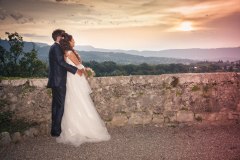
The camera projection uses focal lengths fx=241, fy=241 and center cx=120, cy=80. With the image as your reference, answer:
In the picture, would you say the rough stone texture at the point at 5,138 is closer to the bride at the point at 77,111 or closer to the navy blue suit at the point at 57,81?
the navy blue suit at the point at 57,81

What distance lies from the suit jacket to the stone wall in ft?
2.02

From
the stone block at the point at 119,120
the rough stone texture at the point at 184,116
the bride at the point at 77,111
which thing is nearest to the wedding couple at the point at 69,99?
the bride at the point at 77,111

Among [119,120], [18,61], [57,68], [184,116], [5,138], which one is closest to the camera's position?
[5,138]

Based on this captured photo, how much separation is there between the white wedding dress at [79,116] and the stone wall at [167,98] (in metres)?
0.50

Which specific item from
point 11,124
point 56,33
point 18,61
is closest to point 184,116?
point 56,33

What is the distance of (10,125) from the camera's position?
548 cm

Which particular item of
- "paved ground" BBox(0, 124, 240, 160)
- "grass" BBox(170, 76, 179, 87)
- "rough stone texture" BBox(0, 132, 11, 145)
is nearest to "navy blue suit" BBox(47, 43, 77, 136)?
"paved ground" BBox(0, 124, 240, 160)

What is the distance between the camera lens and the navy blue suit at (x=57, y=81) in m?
5.31

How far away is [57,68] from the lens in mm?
5359

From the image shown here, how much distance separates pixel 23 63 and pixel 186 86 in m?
18.1

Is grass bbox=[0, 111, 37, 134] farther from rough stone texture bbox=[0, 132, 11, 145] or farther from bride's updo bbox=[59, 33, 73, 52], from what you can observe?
bride's updo bbox=[59, 33, 73, 52]

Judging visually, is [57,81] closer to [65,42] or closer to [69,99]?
[69,99]

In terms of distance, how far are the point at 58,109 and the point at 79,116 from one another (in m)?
0.49

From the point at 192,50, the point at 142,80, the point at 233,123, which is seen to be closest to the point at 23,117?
the point at 142,80
